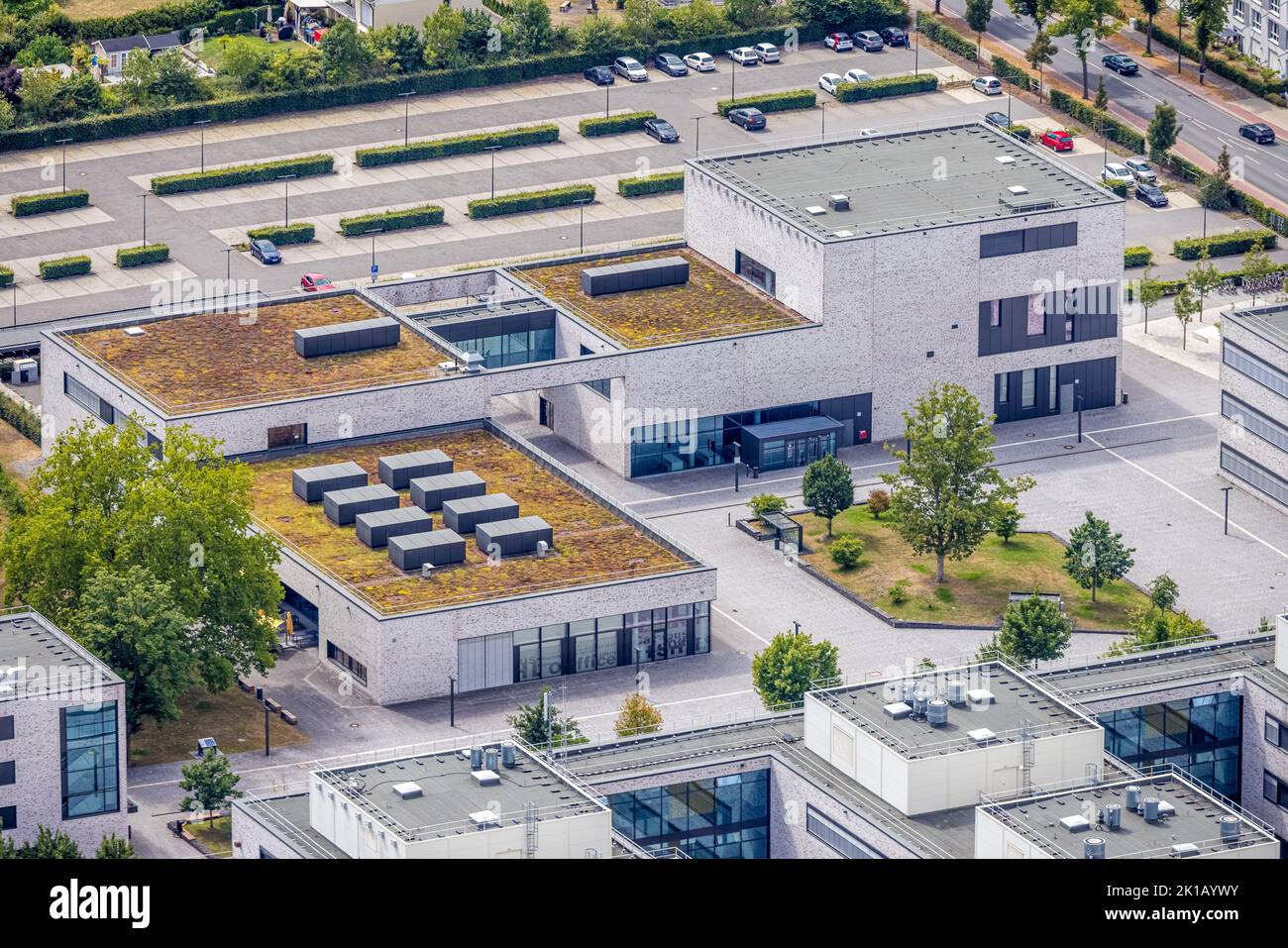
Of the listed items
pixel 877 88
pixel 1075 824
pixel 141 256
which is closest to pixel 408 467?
pixel 141 256

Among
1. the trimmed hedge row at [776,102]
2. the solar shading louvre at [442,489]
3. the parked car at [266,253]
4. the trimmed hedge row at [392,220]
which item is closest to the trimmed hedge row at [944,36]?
the trimmed hedge row at [776,102]

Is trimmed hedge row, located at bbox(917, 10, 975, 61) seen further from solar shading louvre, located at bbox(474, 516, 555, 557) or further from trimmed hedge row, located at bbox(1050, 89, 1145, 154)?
solar shading louvre, located at bbox(474, 516, 555, 557)

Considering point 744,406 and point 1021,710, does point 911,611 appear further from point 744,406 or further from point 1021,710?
point 1021,710

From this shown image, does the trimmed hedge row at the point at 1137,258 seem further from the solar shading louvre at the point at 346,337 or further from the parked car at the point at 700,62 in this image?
the solar shading louvre at the point at 346,337

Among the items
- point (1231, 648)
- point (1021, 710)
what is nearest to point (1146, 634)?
point (1231, 648)

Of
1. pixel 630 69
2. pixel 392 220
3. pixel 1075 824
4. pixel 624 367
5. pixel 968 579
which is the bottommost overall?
pixel 968 579

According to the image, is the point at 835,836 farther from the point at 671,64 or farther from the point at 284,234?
the point at 671,64
